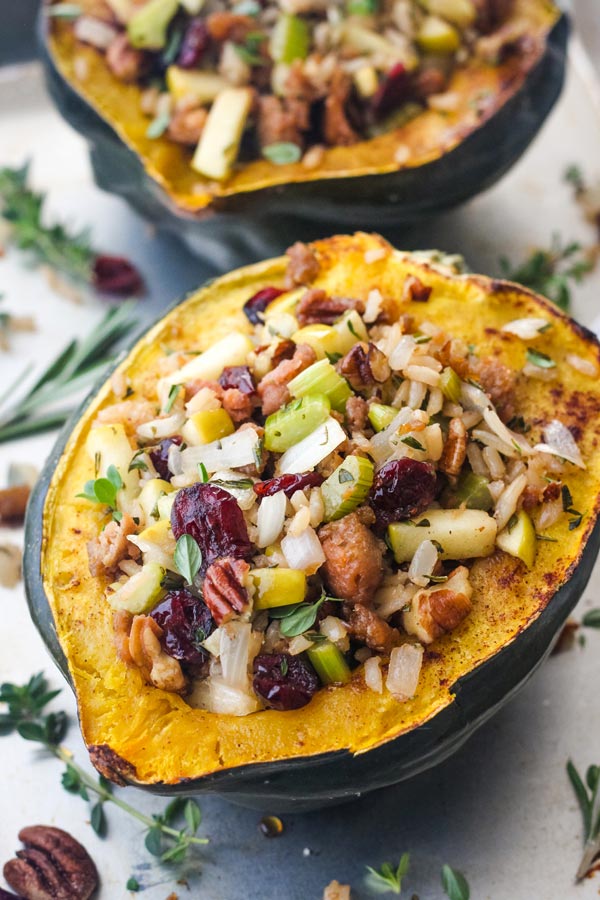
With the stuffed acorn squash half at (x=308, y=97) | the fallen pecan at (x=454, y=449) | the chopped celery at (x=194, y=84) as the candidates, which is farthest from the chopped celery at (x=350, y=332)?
the chopped celery at (x=194, y=84)

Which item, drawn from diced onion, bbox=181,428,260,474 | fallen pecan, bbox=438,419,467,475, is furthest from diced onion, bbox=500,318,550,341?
diced onion, bbox=181,428,260,474

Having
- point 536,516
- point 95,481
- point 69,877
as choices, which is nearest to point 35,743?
point 69,877

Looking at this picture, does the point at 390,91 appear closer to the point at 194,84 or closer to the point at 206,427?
the point at 194,84

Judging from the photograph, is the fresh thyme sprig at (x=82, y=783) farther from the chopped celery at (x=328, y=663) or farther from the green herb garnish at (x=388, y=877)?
the chopped celery at (x=328, y=663)

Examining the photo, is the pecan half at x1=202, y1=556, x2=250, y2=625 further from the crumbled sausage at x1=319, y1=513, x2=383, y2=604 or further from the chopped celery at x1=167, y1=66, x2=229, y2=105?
the chopped celery at x1=167, y1=66, x2=229, y2=105

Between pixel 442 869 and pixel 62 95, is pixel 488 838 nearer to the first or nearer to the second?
pixel 442 869
